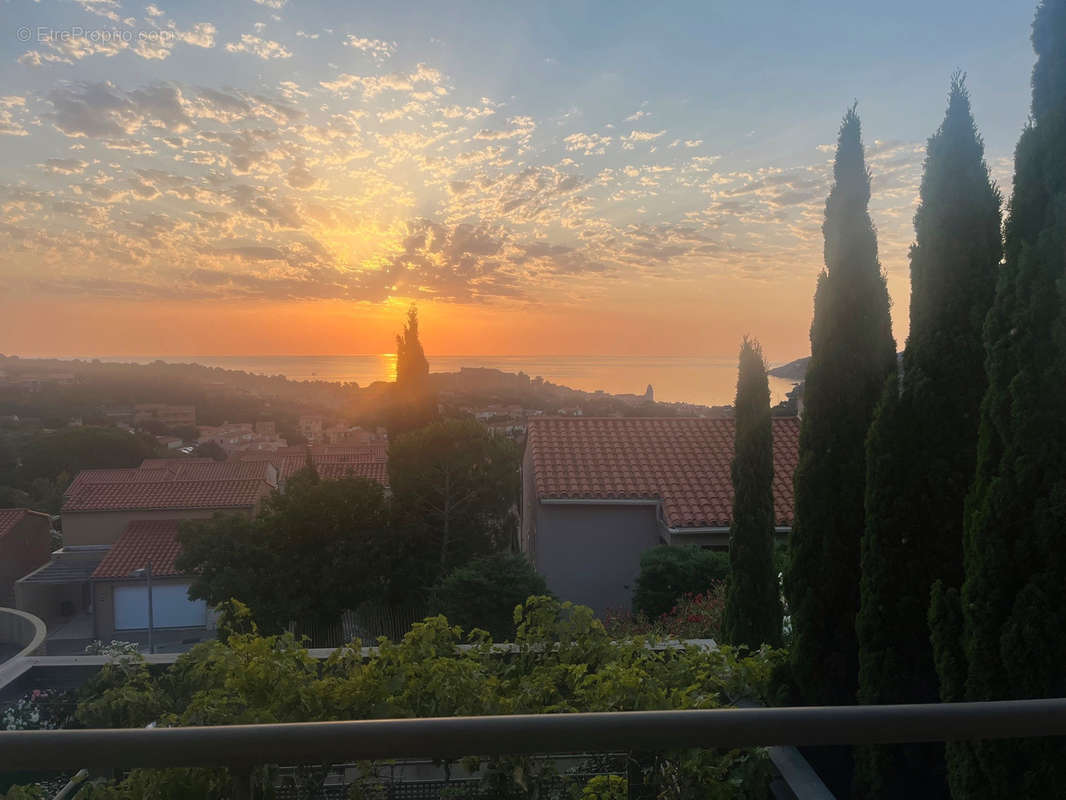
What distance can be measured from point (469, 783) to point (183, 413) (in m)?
41.9

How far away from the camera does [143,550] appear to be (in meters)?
20.3

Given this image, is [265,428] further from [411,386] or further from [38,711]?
[38,711]

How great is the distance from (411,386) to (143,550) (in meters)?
9.74

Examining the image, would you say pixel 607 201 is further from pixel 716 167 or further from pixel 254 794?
pixel 254 794

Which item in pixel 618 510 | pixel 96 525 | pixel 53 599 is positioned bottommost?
pixel 53 599

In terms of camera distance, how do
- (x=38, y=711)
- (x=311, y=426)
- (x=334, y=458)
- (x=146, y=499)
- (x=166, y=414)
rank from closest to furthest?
(x=38, y=711) → (x=146, y=499) → (x=334, y=458) → (x=166, y=414) → (x=311, y=426)

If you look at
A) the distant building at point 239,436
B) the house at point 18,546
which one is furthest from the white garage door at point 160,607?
the distant building at point 239,436

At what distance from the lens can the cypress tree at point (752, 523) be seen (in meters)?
5.70

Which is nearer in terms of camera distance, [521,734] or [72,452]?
[521,734]

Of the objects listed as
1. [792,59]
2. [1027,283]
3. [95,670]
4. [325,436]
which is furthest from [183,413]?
[1027,283]

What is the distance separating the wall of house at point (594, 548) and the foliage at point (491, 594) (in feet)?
3.60

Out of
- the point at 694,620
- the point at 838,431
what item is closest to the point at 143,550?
the point at 694,620

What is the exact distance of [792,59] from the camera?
5.92 m

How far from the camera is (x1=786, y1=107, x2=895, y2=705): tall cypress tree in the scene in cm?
357
